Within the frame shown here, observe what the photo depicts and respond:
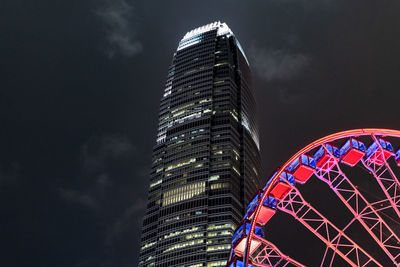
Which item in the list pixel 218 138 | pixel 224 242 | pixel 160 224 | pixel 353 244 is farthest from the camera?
pixel 218 138

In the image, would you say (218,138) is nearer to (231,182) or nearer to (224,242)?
(231,182)

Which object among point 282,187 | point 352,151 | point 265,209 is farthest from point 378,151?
point 265,209

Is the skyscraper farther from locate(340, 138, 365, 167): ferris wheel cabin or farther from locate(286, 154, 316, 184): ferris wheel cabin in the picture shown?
locate(340, 138, 365, 167): ferris wheel cabin

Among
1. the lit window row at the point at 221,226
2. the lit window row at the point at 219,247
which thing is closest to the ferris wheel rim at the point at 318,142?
the lit window row at the point at 219,247

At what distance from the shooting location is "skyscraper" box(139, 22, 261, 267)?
138 m

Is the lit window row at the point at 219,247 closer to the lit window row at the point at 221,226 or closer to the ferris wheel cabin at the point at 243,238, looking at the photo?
the lit window row at the point at 221,226

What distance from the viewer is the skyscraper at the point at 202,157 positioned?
13838 centimetres

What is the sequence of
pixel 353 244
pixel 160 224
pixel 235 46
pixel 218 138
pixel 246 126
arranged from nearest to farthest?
pixel 353 244 → pixel 160 224 → pixel 218 138 → pixel 246 126 → pixel 235 46

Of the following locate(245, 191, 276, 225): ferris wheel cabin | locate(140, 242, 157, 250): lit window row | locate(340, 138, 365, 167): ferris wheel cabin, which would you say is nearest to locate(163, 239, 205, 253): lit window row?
locate(140, 242, 157, 250): lit window row

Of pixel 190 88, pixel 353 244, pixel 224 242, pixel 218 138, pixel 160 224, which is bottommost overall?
pixel 353 244

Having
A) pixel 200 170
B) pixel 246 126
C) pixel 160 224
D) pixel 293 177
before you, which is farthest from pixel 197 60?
pixel 293 177

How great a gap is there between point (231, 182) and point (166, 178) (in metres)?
21.4

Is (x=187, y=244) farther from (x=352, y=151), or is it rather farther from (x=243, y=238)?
(x=352, y=151)

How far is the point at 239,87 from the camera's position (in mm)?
174375
